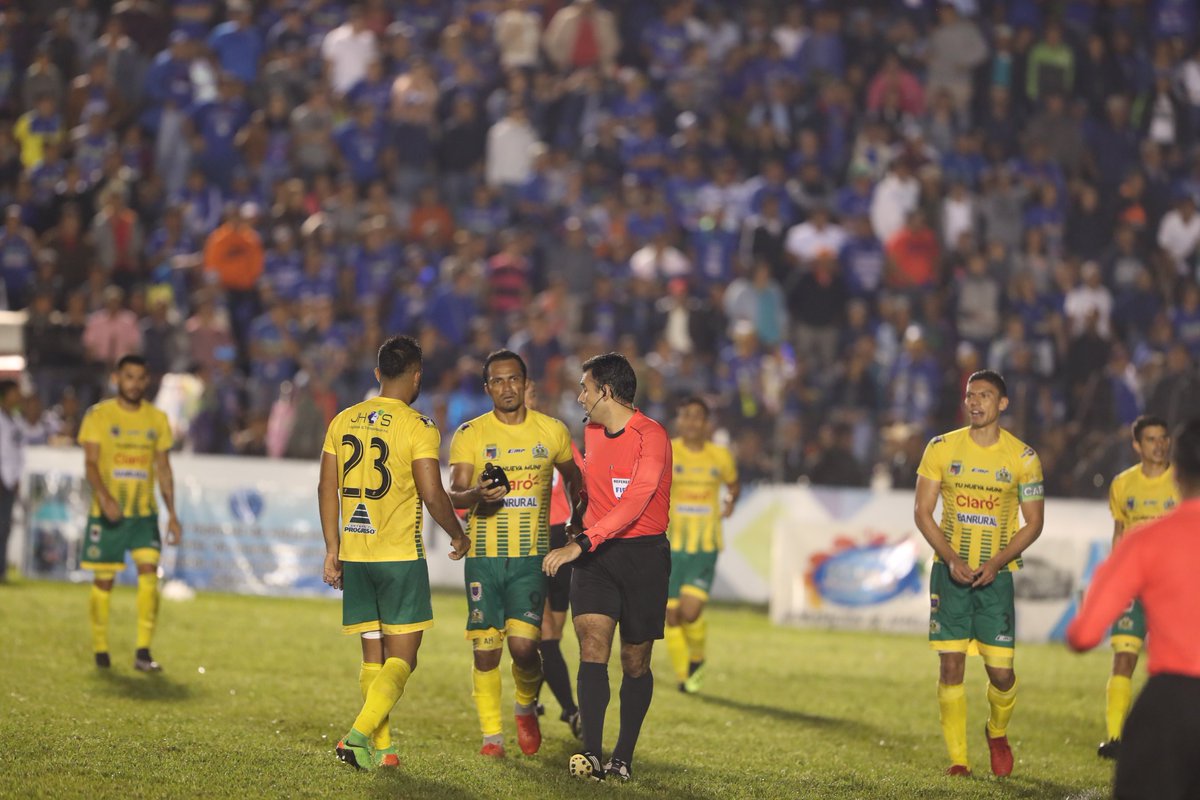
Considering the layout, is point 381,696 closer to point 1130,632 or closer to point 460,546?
point 460,546

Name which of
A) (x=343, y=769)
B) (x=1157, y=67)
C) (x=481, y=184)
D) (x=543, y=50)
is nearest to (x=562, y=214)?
(x=481, y=184)

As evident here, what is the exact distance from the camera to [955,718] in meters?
9.98

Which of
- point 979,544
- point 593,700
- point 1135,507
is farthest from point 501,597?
point 1135,507

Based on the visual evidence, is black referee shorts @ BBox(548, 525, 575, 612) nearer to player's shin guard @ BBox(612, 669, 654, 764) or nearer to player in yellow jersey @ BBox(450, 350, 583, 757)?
player in yellow jersey @ BBox(450, 350, 583, 757)

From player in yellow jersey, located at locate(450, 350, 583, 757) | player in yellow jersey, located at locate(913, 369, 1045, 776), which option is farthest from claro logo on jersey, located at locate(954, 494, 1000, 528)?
player in yellow jersey, located at locate(450, 350, 583, 757)

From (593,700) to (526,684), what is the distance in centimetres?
117

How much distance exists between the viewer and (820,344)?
2178 centimetres

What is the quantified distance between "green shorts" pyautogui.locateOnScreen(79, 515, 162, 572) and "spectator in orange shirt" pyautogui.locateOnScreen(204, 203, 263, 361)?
9.57 metres

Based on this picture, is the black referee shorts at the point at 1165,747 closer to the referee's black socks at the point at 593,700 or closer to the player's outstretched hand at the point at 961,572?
the referee's black socks at the point at 593,700

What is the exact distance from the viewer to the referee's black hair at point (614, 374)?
9.12m

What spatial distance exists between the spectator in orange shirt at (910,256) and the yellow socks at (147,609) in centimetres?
1290

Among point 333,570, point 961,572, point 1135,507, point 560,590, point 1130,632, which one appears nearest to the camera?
point 333,570

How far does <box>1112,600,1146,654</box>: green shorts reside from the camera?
1134cm

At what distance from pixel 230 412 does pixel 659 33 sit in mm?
9495
